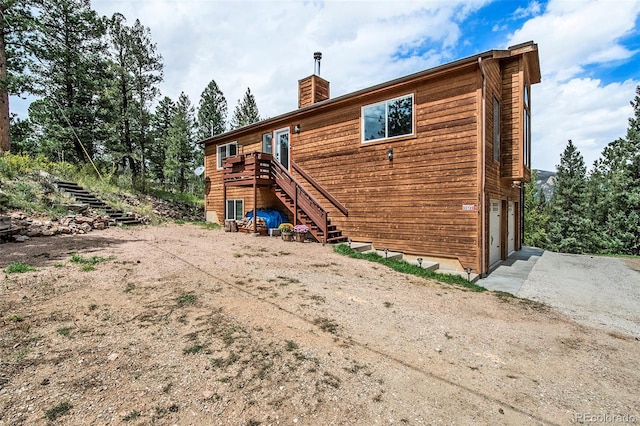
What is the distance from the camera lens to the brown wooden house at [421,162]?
7641 millimetres

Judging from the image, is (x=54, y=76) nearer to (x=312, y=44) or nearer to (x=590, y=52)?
(x=312, y=44)

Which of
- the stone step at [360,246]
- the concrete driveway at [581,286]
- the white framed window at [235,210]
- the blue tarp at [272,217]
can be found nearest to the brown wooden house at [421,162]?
the stone step at [360,246]

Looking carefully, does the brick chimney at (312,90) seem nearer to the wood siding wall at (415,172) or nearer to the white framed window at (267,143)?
the white framed window at (267,143)

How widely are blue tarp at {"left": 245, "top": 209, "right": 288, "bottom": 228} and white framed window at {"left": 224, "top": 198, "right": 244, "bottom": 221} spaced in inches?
73.2

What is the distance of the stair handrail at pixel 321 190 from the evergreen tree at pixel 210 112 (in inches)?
962

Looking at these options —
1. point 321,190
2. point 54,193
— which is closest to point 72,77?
point 54,193

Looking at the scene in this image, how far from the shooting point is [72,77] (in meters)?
18.7

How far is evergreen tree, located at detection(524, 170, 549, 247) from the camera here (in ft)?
94.8

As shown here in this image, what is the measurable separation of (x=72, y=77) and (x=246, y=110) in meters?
17.0

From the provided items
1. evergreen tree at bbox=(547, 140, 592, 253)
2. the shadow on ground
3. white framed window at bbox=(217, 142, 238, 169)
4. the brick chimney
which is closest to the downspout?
the brick chimney

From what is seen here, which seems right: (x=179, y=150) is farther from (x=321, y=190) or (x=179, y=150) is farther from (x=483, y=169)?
(x=483, y=169)

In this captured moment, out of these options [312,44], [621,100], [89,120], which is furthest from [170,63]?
[621,100]

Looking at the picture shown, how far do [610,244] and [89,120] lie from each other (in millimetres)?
37281

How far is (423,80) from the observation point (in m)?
8.30
